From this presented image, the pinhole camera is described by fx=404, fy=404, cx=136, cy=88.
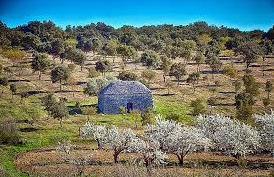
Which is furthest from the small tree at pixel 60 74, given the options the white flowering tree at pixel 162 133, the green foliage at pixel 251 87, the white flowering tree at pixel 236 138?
the white flowering tree at pixel 236 138

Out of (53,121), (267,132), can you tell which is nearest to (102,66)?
(53,121)

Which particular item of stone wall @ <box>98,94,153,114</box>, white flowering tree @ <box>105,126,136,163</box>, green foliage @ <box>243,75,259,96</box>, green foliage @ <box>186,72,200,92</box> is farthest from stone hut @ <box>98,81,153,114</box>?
white flowering tree @ <box>105,126,136,163</box>

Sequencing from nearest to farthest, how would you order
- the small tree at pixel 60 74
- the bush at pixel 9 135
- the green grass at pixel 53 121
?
the green grass at pixel 53 121
the bush at pixel 9 135
the small tree at pixel 60 74

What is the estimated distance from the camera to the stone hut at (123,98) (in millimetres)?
74750

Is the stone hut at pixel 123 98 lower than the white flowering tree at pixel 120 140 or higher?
higher

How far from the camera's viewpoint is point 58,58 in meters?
116

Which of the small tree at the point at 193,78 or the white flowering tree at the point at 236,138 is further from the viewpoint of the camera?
the small tree at the point at 193,78

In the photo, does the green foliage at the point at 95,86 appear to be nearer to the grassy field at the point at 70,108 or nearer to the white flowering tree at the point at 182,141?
the grassy field at the point at 70,108

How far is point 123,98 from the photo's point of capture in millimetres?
75938

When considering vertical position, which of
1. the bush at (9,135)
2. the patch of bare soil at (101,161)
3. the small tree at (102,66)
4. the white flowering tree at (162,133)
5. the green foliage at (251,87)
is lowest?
the patch of bare soil at (101,161)

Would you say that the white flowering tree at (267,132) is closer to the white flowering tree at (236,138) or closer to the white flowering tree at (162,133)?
the white flowering tree at (236,138)

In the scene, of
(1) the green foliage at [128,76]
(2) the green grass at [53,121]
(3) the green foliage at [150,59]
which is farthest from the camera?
(3) the green foliage at [150,59]

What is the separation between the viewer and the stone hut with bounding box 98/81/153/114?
245 ft

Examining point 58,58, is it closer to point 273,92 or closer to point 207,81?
point 207,81
